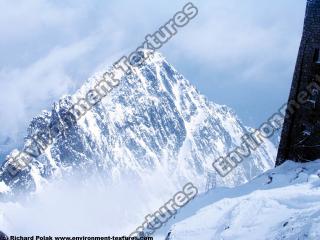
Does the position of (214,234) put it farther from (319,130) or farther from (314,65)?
(314,65)

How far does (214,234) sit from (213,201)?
6049 millimetres

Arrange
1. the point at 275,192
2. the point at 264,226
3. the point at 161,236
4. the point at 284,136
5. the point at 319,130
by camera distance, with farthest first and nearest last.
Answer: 1. the point at 284,136
2. the point at 319,130
3. the point at 161,236
4. the point at 275,192
5. the point at 264,226

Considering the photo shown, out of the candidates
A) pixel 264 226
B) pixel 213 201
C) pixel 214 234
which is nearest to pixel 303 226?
pixel 264 226

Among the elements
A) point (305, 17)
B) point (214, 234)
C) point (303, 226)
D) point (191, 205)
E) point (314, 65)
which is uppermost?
point (305, 17)

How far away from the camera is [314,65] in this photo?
36.5 meters
